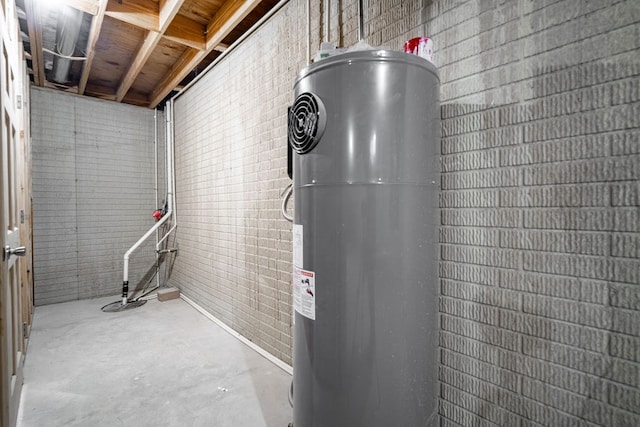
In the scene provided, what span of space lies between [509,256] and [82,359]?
10.2ft

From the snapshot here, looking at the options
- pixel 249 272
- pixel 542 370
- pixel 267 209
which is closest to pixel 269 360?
pixel 249 272

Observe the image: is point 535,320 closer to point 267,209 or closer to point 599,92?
point 599,92

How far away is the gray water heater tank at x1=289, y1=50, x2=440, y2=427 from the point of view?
92 cm

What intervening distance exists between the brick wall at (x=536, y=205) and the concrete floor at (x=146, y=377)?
127 cm

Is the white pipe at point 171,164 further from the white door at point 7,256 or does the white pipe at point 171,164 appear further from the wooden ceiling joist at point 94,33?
the white door at point 7,256

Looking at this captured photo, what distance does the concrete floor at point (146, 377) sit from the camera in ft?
5.64

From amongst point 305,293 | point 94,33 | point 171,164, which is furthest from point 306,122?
point 171,164

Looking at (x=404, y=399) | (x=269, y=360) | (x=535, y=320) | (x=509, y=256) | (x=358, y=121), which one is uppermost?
(x=358, y=121)

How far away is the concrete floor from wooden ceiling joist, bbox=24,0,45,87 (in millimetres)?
2766

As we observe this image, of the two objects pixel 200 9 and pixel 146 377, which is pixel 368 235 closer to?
pixel 146 377

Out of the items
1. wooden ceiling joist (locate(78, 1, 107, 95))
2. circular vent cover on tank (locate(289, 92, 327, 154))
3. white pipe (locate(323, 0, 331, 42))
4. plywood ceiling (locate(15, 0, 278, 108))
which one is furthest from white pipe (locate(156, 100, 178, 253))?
circular vent cover on tank (locate(289, 92, 327, 154))

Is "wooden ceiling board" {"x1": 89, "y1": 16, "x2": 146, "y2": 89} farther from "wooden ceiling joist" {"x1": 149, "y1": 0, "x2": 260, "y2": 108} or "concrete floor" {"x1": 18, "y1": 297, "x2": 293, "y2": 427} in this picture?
"concrete floor" {"x1": 18, "y1": 297, "x2": 293, "y2": 427}

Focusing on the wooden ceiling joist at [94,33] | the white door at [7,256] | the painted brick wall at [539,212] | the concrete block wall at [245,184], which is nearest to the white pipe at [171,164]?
the concrete block wall at [245,184]

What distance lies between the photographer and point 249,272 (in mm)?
2619
